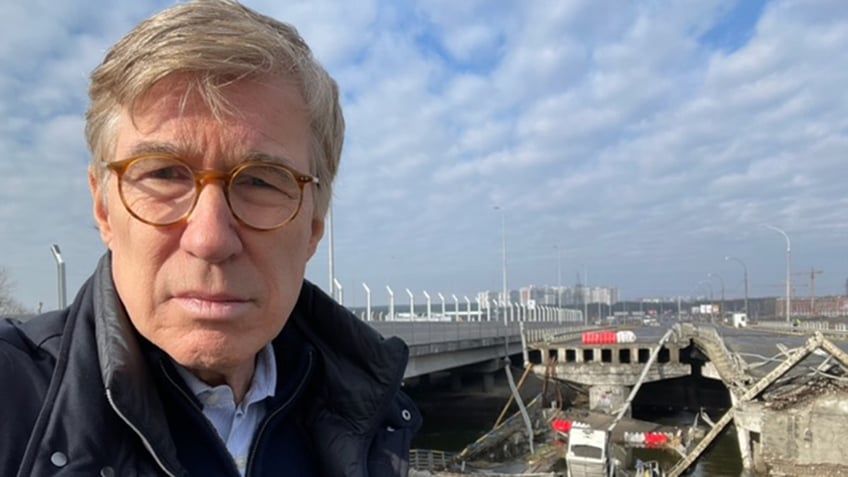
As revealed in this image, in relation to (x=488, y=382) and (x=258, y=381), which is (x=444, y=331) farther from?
(x=258, y=381)

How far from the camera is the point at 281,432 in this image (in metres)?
2.08

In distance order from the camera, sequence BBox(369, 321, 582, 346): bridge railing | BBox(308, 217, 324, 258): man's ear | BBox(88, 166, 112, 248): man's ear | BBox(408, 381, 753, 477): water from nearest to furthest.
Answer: BBox(88, 166, 112, 248): man's ear < BBox(308, 217, 324, 258): man's ear < BBox(408, 381, 753, 477): water < BBox(369, 321, 582, 346): bridge railing

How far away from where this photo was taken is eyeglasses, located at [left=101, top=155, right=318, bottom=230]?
1585 millimetres

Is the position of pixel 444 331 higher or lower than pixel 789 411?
higher

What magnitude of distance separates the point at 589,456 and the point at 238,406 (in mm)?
22515

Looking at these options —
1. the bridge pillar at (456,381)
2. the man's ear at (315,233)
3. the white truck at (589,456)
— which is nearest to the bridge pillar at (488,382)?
the bridge pillar at (456,381)

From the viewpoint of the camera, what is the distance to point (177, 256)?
5.18ft

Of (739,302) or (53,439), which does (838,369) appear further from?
(739,302)

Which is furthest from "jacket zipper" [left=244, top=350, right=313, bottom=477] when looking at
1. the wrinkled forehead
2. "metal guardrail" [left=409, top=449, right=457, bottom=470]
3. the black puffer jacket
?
"metal guardrail" [left=409, top=449, right=457, bottom=470]

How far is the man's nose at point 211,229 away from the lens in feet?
5.09

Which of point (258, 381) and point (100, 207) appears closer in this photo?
point (100, 207)

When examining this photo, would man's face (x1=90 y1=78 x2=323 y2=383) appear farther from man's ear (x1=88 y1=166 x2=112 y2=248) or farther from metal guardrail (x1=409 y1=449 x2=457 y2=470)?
metal guardrail (x1=409 y1=449 x2=457 y2=470)

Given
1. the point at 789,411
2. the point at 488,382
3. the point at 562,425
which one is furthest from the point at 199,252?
the point at 488,382

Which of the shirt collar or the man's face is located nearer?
the man's face
